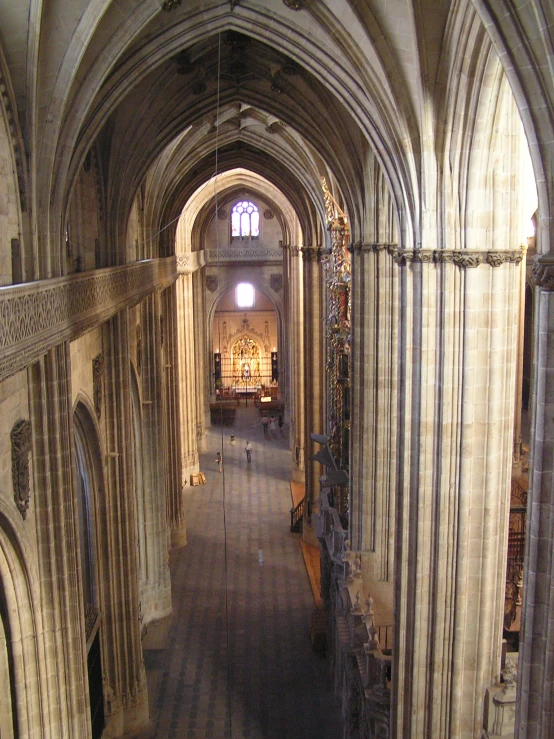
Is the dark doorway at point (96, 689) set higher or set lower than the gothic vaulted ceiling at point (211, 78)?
lower

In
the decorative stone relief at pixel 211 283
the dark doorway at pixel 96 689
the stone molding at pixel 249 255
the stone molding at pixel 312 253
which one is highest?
the stone molding at pixel 249 255

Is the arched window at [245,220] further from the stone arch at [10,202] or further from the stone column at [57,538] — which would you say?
the stone arch at [10,202]

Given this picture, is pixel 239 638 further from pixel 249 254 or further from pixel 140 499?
pixel 249 254

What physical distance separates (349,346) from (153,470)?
18.7ft

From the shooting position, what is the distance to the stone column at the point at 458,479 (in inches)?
360

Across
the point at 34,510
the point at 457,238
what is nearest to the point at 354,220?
the point at 457,238

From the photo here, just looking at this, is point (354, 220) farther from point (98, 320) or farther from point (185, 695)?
point (185, 695)

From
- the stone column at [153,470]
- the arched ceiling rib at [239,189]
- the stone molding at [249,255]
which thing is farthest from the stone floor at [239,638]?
the stone molding at [249,255]

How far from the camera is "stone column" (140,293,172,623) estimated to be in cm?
1805

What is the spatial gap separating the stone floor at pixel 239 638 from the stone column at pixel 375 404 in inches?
114

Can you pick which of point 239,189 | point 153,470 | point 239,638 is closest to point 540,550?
point 239,638

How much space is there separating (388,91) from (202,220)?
77.9 ft

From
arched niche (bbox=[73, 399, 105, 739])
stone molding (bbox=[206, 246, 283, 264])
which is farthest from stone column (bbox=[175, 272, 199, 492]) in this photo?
arched niche (bbox=[73, 399, 105, 739])

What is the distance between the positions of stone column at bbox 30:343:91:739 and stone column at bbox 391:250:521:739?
13.2 ft
